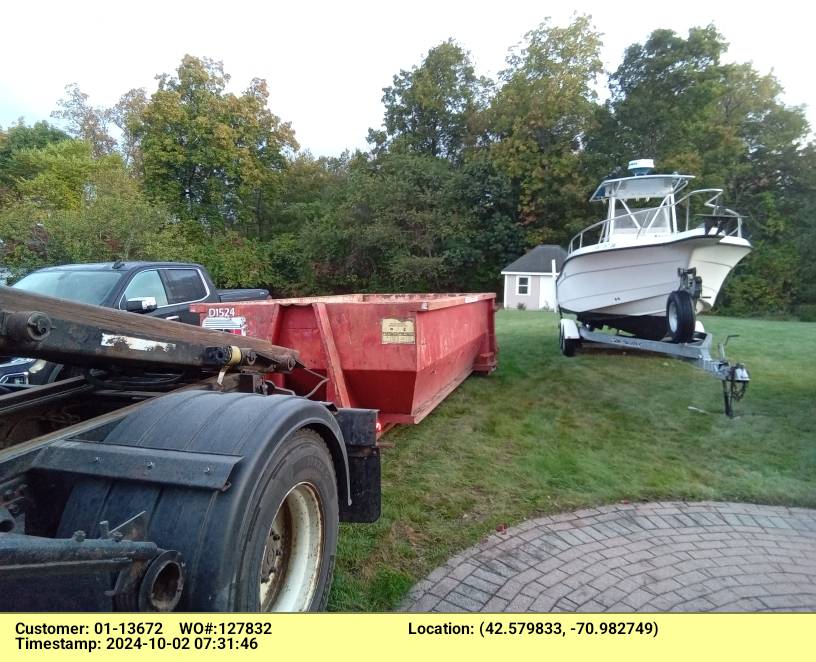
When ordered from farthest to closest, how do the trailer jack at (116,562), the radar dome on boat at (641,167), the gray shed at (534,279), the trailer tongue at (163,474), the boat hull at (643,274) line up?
the gray shed at (534,279), the radar dome on boat at (641,167), the boat hull at (643,274), the trailer tongue at (163,474), the trailer jack at (116,562)

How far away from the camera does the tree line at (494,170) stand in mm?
32531

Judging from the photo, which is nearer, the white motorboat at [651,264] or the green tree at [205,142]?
the white motorboat at [651,264]

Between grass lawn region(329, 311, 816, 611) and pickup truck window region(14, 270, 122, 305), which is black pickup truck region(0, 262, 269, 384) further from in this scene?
grass lawn region(329, 311, 816, 611)

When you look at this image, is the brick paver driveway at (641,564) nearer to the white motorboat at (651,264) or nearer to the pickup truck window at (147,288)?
the white motorboat at (651,264)

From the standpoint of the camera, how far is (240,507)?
1.99 metres

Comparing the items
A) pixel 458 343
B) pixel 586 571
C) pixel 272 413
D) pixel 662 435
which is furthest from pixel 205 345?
pixel 662 435

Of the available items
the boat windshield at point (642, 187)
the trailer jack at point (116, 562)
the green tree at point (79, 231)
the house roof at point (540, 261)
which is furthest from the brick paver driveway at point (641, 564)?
the house roof at point (540, 261)

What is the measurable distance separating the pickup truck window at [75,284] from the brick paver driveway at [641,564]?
224 inches

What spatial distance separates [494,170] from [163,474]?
38.0m

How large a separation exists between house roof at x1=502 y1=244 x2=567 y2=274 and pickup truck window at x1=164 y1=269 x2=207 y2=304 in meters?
25.8

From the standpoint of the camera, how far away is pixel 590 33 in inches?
1544

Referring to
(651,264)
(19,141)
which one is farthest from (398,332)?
(19,141)

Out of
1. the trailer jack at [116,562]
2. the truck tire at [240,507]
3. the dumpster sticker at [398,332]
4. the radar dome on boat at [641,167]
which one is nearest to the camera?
the trailer jack at [116,562]

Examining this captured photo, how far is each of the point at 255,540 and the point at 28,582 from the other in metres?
0.70
